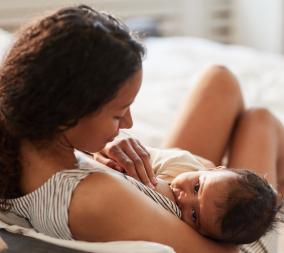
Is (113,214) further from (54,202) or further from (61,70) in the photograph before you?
(61,70)

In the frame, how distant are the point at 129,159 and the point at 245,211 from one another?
1.06 ft

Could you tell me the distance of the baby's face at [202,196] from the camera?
34.2 inches

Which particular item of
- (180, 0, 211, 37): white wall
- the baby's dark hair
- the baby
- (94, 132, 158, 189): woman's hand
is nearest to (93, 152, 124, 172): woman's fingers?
(94, 132, 158, 189): woman's hand

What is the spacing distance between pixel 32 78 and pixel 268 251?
791mm

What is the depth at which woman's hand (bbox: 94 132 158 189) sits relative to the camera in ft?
2.99

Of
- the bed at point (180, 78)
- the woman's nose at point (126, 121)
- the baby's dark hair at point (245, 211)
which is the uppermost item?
the woman's nose at point (126, 121)

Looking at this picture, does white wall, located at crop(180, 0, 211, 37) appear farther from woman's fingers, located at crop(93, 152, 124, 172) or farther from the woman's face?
the woman's face

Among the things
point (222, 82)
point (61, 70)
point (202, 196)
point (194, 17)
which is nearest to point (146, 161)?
point (202, 196)

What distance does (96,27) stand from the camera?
2.10 feet

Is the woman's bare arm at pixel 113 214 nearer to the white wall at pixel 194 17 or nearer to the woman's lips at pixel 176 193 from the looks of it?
the woman's lips at pixel 176 193

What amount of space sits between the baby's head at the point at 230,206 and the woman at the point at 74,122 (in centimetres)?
8

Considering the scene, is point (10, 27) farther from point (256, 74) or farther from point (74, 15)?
point (74, 15)

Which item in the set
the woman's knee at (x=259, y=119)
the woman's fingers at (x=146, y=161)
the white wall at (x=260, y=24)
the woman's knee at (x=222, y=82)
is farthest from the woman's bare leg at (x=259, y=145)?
the white wall at (x=260, y=24)

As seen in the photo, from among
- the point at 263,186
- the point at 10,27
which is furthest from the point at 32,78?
the point at 10,27
